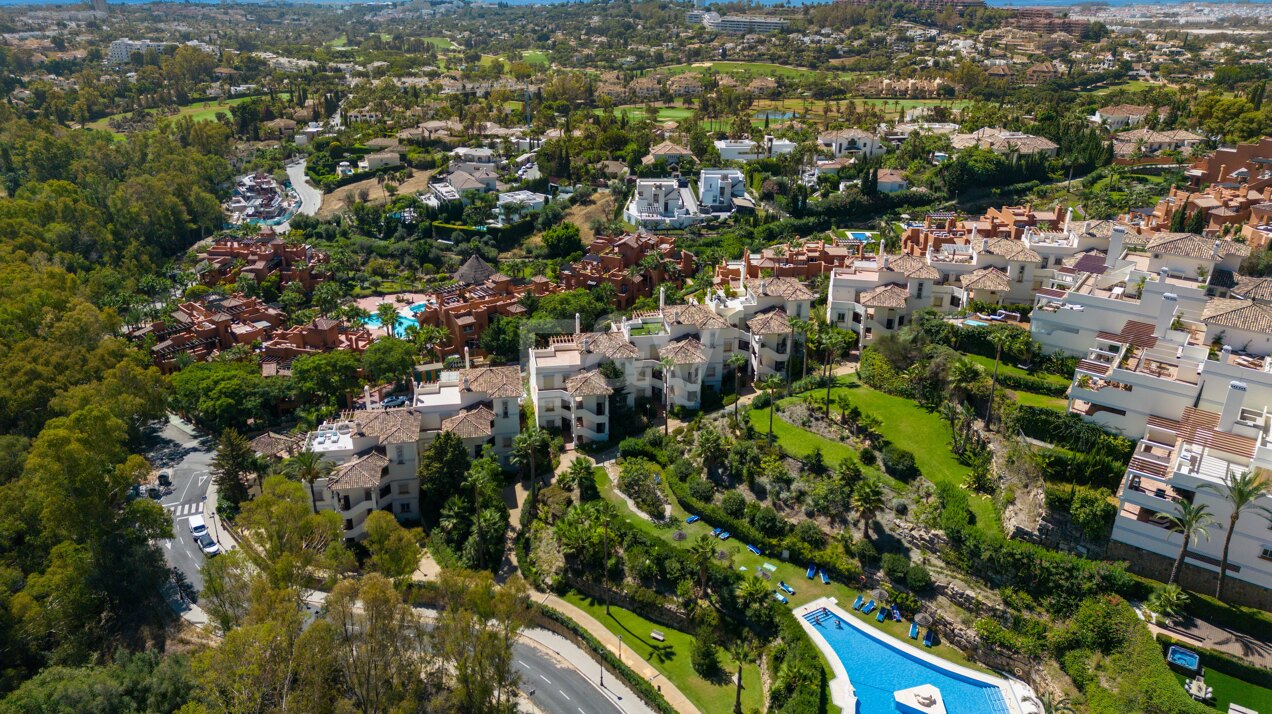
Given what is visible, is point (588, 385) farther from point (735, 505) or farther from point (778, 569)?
point (778, 569)

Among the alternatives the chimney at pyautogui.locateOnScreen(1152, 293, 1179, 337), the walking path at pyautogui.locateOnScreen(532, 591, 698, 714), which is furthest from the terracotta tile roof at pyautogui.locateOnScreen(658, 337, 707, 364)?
the chimney at pyautogui.locateOnScreen(1152, 293, 1179, 337)

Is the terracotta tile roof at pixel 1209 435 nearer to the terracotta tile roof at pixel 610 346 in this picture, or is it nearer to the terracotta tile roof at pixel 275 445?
the terracotta tile roof at pixel 610 346

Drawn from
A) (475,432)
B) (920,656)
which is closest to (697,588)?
(920,656)

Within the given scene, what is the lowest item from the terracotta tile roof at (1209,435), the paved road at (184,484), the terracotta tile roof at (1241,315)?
the paved road at (184,484)

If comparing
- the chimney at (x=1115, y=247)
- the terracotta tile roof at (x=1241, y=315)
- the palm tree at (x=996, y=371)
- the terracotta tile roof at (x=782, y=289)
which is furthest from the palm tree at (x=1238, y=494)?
the terracotta tile roof at (x=782, y=289)

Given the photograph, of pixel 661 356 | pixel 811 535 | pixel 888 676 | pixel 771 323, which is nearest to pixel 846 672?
pixel 888 676

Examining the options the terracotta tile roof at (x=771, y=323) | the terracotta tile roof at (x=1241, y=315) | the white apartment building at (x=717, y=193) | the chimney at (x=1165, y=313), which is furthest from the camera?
the white apartment building at (x=717, y=193)
